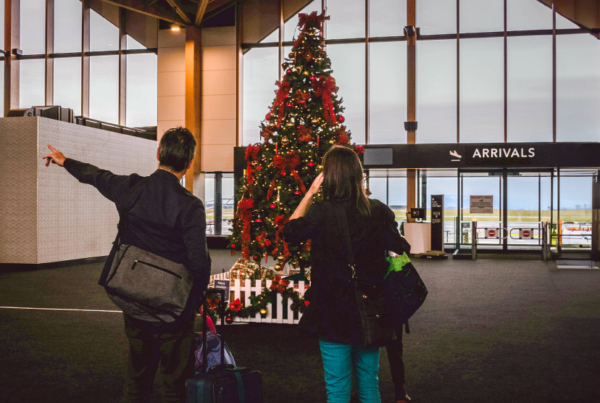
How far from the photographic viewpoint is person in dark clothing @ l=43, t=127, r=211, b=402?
2.04m

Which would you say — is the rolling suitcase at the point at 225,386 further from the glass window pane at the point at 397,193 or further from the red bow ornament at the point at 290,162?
the glass window pane at the point at 397,193

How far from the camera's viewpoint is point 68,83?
18188 millimetres

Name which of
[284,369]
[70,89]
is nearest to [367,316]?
[284,369]

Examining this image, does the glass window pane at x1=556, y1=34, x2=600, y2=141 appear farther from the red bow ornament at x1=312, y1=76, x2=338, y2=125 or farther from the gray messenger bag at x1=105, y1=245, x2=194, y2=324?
the gray messenger bag at x1=105, y1=245, x2=194, y2=324

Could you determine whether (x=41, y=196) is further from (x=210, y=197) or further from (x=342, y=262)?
(x=342, y=262)

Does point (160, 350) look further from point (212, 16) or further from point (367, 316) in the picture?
point (212, 16)

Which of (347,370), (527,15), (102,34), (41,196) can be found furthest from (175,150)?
(102,34)

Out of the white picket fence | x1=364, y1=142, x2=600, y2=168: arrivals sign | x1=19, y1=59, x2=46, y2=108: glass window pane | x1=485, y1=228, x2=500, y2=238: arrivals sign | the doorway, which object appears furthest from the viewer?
x1=19, y1=59, x2=46, y2=108: glass window pane

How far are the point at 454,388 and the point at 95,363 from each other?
2.80 metres

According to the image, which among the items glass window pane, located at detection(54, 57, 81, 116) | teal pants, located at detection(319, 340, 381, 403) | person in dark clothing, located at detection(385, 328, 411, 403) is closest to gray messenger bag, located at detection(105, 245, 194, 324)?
teal pants, located at detection(319, 340, 381, 403)

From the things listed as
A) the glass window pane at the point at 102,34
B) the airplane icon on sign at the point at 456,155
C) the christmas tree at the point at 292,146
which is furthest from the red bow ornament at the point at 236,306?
the glass window pane at the point at 102,34

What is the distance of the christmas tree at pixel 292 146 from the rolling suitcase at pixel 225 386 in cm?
322

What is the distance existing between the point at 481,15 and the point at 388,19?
9.26 ft

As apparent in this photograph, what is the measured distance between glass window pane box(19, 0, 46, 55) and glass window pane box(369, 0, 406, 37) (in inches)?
448
